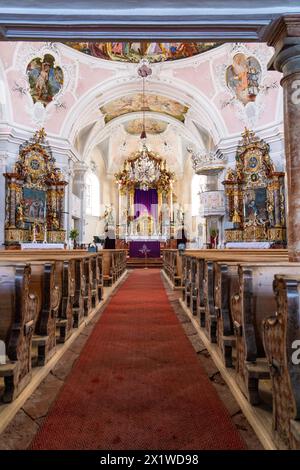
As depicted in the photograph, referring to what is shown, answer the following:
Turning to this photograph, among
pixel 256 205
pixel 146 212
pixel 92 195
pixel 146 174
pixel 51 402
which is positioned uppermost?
pixel 146 174

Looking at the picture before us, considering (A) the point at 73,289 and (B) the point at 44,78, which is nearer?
(A) the point at 73,289

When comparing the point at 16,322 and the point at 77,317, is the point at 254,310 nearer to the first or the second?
the point at 16,322

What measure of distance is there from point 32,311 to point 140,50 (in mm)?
12860

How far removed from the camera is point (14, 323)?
207 centimetres

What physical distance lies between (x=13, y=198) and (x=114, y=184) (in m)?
10.4

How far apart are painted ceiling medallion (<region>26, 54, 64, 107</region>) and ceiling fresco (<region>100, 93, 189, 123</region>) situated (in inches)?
116

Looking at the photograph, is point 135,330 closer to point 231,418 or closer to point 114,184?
point 231,418

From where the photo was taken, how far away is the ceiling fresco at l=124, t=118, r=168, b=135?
61.5 feet

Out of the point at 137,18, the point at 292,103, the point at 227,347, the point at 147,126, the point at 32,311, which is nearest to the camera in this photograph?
the point at 32,311

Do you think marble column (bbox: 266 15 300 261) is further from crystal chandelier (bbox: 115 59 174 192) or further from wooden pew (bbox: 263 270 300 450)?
crystal chandelier (bbox: 115 59 174 192)

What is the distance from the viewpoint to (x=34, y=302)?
2334mm

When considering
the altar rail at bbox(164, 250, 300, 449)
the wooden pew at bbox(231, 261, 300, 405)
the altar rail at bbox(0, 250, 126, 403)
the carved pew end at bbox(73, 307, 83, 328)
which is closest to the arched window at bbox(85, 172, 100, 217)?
the altar rail at bbox(0, 250, 126, 403)

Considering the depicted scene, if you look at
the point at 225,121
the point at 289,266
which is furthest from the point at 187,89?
the point at 289,266

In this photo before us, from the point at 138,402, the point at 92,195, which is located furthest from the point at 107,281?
the point at 92,195
